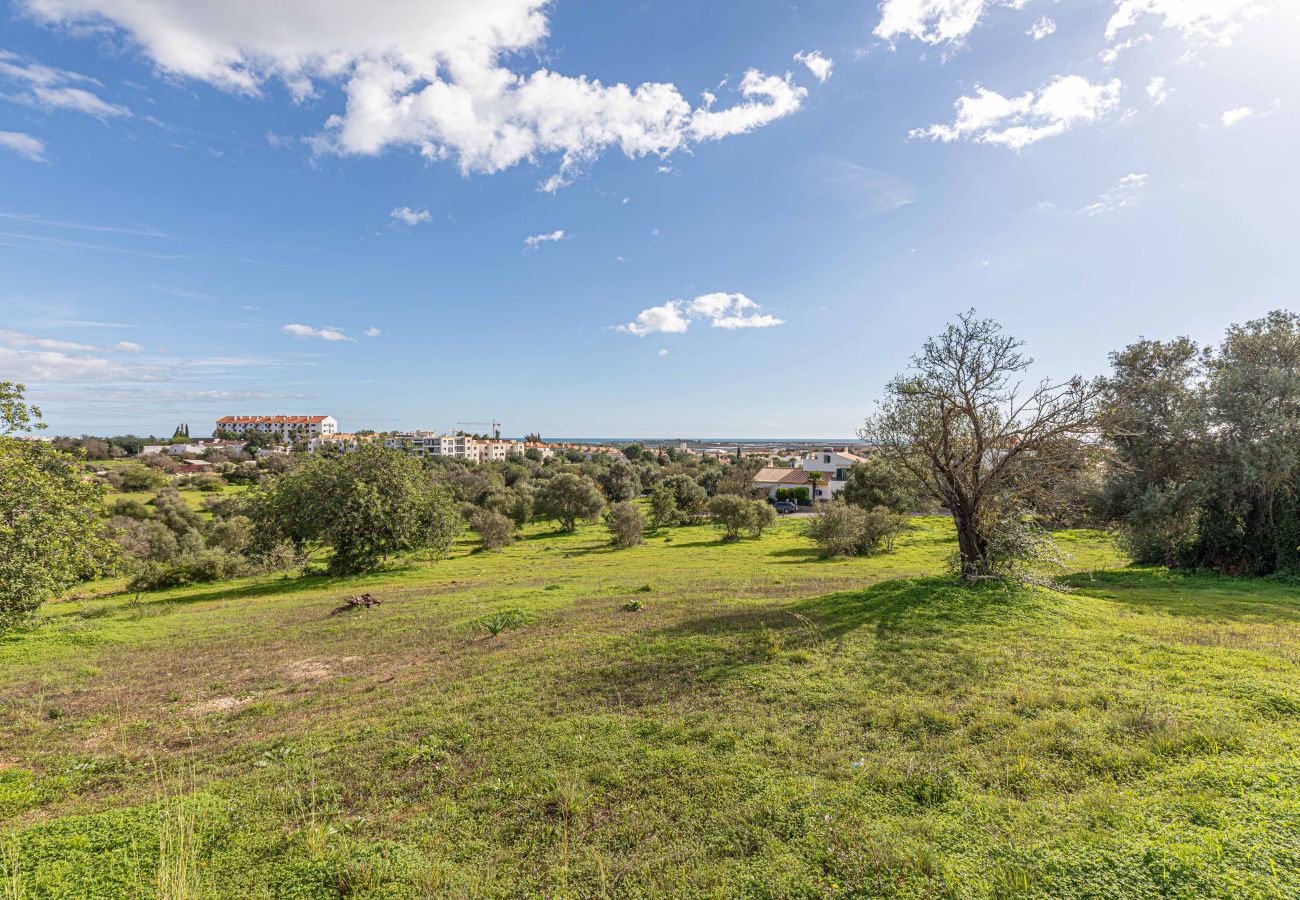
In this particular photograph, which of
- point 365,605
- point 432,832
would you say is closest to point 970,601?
point 432,832

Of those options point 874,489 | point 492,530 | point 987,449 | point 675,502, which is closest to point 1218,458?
point 987,449

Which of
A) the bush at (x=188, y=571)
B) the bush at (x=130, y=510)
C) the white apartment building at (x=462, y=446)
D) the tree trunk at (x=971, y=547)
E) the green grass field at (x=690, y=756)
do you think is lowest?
the bush at (x=188, y=571)

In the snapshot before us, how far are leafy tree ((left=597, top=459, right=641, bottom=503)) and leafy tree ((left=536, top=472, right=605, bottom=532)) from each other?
1661 cm

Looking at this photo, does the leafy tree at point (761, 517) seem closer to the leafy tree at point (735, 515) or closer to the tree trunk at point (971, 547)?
the leafy tree at point (735, 515)

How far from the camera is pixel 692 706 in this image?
8.57 m

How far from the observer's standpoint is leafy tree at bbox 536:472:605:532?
55.9m

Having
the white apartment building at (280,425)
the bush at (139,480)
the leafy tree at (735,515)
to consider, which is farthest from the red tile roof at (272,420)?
the leafy tree at (735,515)

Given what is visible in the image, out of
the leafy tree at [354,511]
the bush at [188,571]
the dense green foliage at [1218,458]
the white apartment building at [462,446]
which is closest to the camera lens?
the dense green foliage at [1218,458]

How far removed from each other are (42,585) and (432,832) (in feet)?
58.0

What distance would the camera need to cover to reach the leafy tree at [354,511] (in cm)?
2841

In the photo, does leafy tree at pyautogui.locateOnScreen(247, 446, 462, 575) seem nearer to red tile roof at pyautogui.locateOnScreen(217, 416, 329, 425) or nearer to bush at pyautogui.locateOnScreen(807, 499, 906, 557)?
bush at pyautogui.locateOnScreen(807, 499, 906, 557)

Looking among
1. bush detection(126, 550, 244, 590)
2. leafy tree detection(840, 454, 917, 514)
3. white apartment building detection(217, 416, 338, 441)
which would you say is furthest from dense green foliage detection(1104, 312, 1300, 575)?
white apartment building detection(217, 416, 338, 441)

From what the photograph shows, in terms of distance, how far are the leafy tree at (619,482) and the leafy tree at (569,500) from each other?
654 inches

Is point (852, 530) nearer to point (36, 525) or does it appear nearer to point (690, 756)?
point (690, 756)
